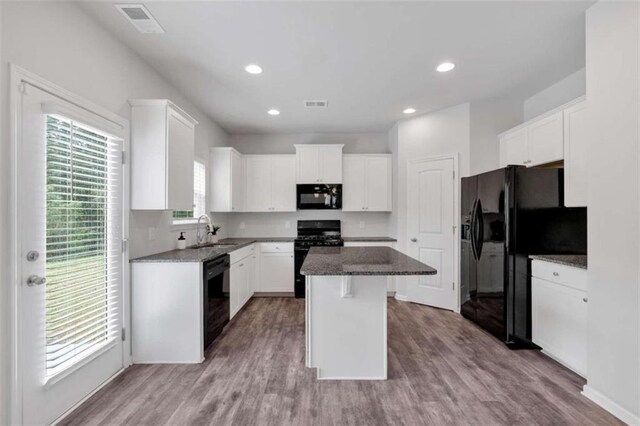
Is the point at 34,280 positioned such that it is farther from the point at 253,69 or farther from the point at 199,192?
the point at 199,192

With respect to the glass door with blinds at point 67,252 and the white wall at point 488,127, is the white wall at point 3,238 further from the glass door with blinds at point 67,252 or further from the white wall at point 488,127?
the white wall at point 488,127

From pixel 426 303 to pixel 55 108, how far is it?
14.5 ft

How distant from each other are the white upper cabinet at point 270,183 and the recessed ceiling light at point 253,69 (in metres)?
2.16

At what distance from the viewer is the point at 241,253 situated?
402 cm

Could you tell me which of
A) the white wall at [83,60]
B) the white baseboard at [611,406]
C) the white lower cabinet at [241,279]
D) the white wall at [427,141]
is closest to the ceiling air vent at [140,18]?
A: the white wall at [83,60]

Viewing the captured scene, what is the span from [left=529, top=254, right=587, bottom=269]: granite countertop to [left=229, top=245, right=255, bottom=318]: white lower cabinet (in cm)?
322

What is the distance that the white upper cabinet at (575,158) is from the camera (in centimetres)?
251

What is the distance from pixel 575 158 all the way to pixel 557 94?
1148 millimetres

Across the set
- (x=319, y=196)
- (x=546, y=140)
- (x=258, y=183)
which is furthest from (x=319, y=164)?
(x=546, y=140)

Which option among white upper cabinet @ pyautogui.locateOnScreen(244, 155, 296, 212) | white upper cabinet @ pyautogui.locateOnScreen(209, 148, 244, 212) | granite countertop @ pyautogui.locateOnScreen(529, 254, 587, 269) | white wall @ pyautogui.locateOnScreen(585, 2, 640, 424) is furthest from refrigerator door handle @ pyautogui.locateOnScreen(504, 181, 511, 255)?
white upper cabinet @ pyautogui.locateOnScreen(209, 148, 244, 212)

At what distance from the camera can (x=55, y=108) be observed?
1.78 m

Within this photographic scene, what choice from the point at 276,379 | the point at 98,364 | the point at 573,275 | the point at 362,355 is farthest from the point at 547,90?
the point at 98,364

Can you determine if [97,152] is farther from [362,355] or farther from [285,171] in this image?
[285,171]

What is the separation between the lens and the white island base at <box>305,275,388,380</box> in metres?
2.32
